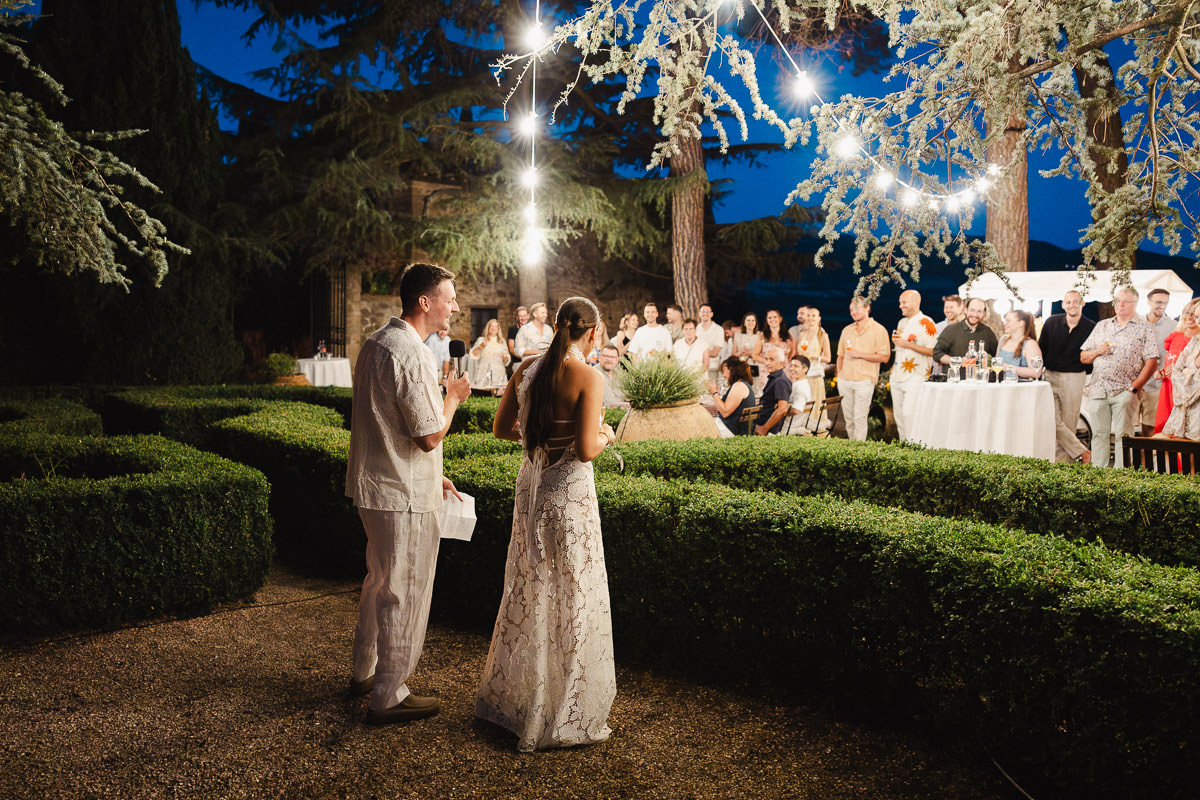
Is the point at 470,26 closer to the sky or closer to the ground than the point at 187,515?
closer to the sky

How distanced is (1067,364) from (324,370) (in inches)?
448

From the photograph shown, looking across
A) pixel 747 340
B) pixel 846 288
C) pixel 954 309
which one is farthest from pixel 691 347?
pixel 846 288

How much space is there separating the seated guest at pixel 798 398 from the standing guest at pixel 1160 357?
326 centimetres

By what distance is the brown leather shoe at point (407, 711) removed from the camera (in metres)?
3.27

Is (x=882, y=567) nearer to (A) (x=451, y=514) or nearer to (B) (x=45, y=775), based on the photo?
(A) (x=451, y=514)

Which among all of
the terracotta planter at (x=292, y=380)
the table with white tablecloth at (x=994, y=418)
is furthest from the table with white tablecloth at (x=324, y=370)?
the table with white tablecloth at (x=994, y=418)

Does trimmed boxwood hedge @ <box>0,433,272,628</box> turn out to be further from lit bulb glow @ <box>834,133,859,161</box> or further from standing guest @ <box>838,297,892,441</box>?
standing guest @ <box>838,297,892,441</box>

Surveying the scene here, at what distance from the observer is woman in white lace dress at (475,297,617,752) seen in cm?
311

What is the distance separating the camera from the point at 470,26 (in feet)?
59.4

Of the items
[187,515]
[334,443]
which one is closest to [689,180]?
[334,443]

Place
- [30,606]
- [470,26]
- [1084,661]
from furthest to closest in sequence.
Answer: [470,26], [30,606], [1084,661]

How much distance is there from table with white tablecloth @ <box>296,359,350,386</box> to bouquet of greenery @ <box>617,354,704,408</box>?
30.7 ft

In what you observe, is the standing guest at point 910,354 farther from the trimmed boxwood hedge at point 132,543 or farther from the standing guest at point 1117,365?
the trimmed boxwood hedge at point 132,543

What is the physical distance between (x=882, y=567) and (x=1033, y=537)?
2.07ft
